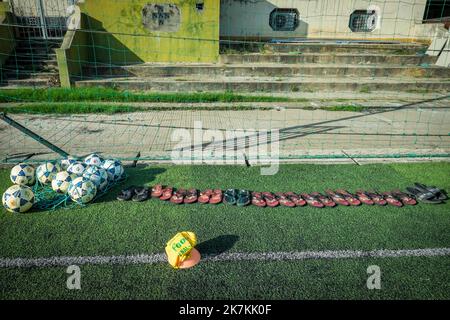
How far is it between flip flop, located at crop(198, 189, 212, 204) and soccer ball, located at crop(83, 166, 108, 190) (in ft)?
5.21

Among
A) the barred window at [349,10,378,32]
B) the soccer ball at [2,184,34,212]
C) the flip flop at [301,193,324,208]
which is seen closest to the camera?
the soccer ball at [2,184,34,212]

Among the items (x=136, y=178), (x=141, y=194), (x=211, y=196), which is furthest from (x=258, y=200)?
(x=136, y=178)

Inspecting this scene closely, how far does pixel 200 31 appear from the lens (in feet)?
45.8

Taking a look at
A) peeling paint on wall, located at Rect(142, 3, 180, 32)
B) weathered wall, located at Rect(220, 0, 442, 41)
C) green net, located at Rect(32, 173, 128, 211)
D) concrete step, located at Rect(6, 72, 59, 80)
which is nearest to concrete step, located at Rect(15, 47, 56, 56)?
concrete step, located at Rect(6, 72, 59, 80)

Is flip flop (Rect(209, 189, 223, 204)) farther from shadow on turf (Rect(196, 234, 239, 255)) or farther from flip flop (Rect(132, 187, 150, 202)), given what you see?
flip flop (Rect(132, 187, 150, 202))

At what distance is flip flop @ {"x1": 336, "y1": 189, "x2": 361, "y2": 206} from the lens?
5009mm

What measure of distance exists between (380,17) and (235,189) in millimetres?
16738

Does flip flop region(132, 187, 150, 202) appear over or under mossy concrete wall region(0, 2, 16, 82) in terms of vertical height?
under

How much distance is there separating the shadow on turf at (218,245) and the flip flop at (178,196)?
1052mm

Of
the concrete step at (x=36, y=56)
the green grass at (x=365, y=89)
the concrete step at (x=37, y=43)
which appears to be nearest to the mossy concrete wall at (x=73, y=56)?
the concrete step at (x=36, y=56)

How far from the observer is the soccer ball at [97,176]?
5035 millimetres

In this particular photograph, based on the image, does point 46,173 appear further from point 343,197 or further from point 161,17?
point 161,17

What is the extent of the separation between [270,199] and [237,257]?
4.67 ft
